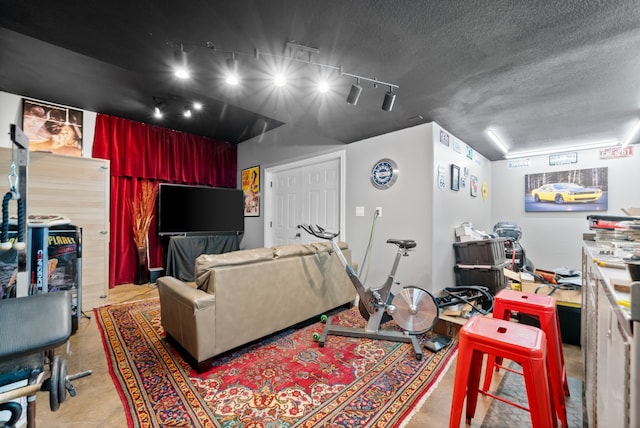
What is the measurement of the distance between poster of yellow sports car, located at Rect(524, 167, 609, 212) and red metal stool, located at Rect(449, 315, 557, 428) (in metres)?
4.12

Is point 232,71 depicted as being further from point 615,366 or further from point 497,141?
point 497,141

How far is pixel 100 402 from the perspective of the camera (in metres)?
1.58

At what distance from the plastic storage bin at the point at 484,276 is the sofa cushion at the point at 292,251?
2.00 metres

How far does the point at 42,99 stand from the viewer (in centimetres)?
329

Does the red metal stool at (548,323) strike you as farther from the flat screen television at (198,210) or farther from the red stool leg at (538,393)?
the flat screen television at (198,210)

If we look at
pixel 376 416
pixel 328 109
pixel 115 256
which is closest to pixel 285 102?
pixel 328 109

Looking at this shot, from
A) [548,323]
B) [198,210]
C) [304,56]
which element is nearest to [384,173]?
[304,56]

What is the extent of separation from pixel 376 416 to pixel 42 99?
491cm

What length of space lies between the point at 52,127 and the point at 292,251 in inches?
144

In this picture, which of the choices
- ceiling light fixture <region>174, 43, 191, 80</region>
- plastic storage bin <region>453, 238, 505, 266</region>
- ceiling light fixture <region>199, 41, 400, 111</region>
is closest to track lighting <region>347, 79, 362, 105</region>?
ceiling light fixture <region>199, 41, 400, 111</region>

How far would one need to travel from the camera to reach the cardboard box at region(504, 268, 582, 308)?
228 centimetres

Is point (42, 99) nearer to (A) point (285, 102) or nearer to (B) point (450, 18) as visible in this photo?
(A) point (285, 102)

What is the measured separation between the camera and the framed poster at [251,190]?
5.05 m

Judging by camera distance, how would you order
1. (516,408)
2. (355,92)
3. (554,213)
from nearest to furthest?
1. (516,408)
2. (355,92)
3. (554,213)
